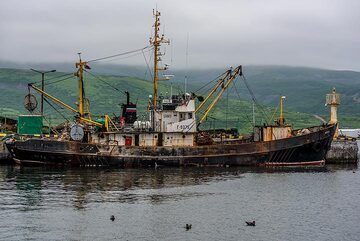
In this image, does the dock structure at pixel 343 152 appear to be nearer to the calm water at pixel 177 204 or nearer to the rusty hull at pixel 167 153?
the rusty hull at pixel 167 153

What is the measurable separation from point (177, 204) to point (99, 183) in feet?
45.1

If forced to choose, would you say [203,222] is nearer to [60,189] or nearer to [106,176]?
[60,189]

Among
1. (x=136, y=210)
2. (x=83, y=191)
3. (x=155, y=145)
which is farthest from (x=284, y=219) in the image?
(x=155, y=145)

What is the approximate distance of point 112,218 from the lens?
43.3 metres

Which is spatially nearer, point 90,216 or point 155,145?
point 90,216

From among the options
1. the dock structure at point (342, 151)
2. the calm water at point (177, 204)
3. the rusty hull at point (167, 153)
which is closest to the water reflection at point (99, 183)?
the calm water at point (177, 204)

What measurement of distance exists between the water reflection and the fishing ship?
6.66 ft

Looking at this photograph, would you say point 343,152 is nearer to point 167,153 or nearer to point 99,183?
point 167,153

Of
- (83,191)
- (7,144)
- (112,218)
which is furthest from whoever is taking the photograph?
(7,144)

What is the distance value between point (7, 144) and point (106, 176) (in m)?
15.5

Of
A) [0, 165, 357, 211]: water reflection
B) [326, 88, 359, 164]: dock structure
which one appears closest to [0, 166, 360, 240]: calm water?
[0, 165, 357, 211]: water reflection

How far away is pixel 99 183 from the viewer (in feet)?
201

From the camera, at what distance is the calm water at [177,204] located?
40.4 m

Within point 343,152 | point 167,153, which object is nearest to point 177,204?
point 167,153
